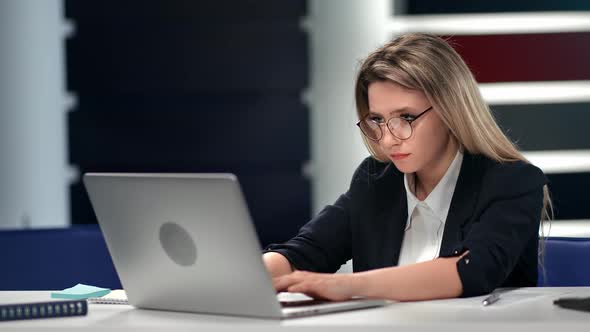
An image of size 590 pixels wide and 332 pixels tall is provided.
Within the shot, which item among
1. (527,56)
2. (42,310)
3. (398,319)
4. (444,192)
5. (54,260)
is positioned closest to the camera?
(398,319)

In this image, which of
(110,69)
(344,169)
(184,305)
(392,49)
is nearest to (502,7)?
(344,169)

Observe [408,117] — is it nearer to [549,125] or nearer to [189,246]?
[189,246]

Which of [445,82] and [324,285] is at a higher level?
[445,82]

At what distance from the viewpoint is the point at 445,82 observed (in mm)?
2271

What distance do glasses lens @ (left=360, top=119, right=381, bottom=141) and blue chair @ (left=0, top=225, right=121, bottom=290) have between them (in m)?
0.85

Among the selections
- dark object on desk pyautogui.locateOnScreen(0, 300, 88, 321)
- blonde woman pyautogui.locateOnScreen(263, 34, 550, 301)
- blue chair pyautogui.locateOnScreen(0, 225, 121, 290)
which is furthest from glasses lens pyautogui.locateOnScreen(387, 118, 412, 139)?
blue chair pyautogui.locateOnScreen(0, 225, 121, 290)

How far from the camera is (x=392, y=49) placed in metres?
2.36

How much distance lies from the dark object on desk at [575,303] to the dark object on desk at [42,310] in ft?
2.80

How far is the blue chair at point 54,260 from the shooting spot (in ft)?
9.22

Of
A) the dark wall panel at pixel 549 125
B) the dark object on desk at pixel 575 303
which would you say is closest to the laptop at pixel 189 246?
the dark object on desk at pixel 575 303

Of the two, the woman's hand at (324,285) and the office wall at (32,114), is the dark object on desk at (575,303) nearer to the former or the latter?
the woman's hand at (324,285)

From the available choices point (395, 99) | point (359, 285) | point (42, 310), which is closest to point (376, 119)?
point (395, 99)

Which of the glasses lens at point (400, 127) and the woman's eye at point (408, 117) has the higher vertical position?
the woman's eye at point (408, 117)

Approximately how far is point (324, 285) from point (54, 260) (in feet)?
4.07
